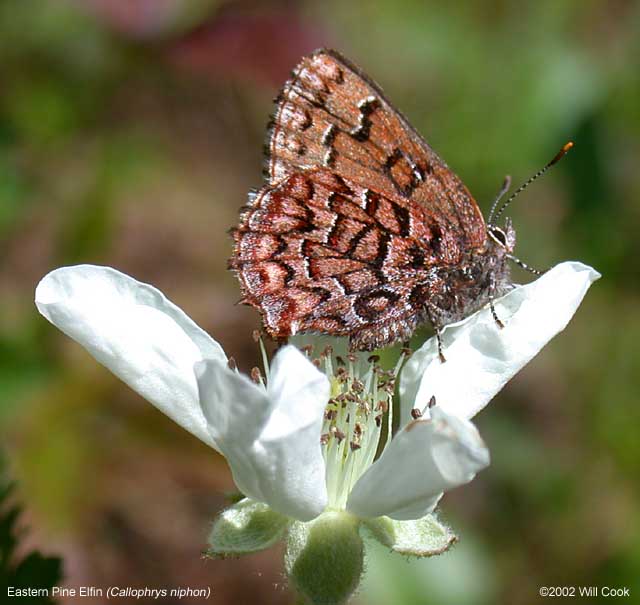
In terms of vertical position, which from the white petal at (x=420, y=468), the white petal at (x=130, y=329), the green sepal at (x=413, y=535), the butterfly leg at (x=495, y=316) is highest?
the white petal at (x=130, y=329)

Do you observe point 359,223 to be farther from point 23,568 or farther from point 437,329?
point 23,568

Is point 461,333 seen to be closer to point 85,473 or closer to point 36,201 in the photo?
point 85,473

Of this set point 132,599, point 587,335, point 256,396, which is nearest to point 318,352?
point 256,396

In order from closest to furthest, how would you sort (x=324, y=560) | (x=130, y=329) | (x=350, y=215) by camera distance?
(x=324, y=560)
(x=130, y=329)
(x=350, y=215)

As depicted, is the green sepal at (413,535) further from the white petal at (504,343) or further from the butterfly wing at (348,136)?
the butterfly wing at (348,136)

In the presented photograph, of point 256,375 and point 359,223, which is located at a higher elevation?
point 359,223

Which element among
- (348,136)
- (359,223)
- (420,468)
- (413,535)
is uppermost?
(348,136)

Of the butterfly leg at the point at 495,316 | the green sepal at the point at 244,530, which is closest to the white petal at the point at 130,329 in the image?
the green sepal at the point at 244,530

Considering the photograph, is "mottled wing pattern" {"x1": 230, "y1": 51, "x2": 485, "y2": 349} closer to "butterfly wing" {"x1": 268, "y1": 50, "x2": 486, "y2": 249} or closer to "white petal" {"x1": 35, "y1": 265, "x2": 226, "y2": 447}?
"butterfly wing" {"x1": 268, "y1": 50, "x2": 486, "y2": 249}

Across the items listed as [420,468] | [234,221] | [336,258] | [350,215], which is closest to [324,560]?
[420,468]
